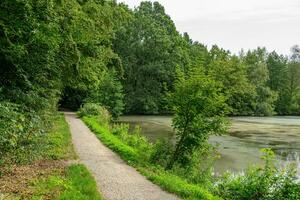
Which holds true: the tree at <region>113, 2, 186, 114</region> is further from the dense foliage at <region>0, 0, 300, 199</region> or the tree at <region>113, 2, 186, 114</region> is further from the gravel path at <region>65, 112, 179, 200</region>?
the gravel path at <region>65, 112, 179, 200</region>

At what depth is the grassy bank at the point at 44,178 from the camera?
26.5 feet

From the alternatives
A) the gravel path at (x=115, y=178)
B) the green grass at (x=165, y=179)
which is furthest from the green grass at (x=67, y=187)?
Answer: the green grass at (x=165, y=179)

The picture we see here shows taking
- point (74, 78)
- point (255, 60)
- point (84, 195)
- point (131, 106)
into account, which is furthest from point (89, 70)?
point (255, 60)

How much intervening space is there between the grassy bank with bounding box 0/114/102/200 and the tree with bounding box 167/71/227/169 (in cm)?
366

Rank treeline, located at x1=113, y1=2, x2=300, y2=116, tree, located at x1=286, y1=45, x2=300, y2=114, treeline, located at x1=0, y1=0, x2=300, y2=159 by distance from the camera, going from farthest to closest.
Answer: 1. tree, located at x1=286, y1=45, x2=300, y2=114
2. treeline, located at x1=113, y1=2, x2=300, y2=116
3. treeline, located at x1=0, y1=0, x2=300, y2=159

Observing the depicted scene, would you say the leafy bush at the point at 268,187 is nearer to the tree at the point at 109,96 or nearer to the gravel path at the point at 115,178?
the gravel path at the point at 115,178

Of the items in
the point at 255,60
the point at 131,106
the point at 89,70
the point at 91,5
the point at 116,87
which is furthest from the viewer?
the point at 255,60

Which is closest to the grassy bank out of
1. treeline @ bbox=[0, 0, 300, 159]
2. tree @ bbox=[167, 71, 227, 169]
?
treeline @ bbox=[0, 0, 300, 159]

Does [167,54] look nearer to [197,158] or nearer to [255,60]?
[255,60]

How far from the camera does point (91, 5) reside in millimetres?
18719

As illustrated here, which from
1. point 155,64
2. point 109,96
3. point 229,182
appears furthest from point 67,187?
point 155,64


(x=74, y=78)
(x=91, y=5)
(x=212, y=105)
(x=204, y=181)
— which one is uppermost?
(x=91, y=5)

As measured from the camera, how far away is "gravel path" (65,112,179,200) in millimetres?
9070

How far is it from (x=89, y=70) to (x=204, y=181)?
9657 millimetres
